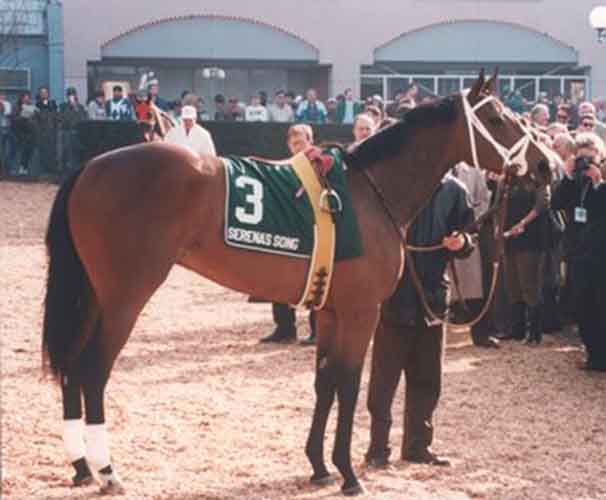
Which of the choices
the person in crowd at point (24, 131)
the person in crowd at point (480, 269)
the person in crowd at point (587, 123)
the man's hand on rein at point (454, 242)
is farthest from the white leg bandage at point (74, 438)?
the person in crowd at point (24, 131)

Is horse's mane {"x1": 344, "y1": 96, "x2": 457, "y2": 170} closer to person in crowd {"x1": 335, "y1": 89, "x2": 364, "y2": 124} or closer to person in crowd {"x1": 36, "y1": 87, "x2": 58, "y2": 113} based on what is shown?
person in crowd {"x1": 36, "y1": 87, "x2": 58, "y2": 113}

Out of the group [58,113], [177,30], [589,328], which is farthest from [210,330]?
[177,30]

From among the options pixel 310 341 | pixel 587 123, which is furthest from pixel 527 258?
pixel 587 123

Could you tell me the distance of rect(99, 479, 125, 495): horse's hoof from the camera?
607 cm

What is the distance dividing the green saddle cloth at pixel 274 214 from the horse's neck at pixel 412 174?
318 mm

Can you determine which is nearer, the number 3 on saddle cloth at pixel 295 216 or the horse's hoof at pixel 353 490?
the number 3 on saddle cloth at pixel 295 216

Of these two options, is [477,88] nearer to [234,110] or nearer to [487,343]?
[487,343]

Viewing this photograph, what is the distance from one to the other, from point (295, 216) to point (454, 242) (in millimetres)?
1067

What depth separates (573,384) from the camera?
962cm

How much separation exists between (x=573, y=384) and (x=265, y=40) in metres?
22.1

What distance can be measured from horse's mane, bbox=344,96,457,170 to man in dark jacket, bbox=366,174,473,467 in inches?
21.1

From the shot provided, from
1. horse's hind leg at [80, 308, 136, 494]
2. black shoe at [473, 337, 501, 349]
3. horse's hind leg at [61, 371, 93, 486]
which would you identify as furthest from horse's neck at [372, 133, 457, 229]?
black shoe at [473, 337, 501, 349]

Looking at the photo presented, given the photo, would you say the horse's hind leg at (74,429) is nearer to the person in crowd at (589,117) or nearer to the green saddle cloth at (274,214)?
the green saddle cloth at (274,214)

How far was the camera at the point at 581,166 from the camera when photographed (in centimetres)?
1009
